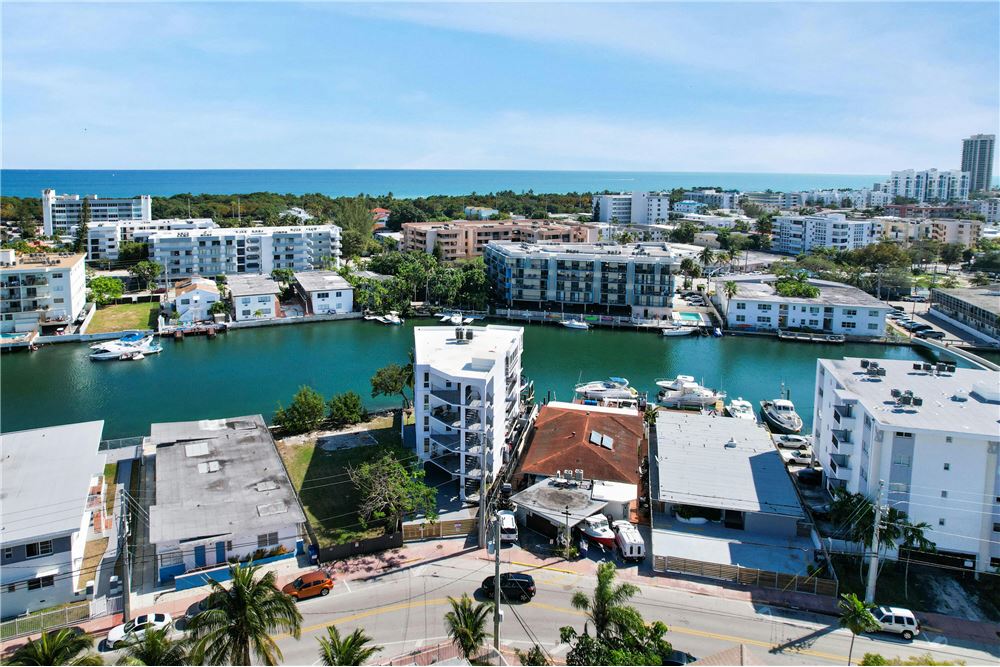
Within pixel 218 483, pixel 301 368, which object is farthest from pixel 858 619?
pixel 301 368

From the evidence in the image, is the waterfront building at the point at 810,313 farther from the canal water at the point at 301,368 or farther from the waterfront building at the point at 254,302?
the waterfront building at the point at 254,302

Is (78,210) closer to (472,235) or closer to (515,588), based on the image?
(472,235)

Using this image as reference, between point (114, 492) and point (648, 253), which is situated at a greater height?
point (648, 253)

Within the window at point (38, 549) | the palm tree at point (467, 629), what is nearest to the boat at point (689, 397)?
the palm tree at point (467, 629)

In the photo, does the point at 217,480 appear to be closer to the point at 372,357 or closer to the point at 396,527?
the point at 396,527

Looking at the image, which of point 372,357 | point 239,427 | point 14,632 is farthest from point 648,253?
point 14,632
